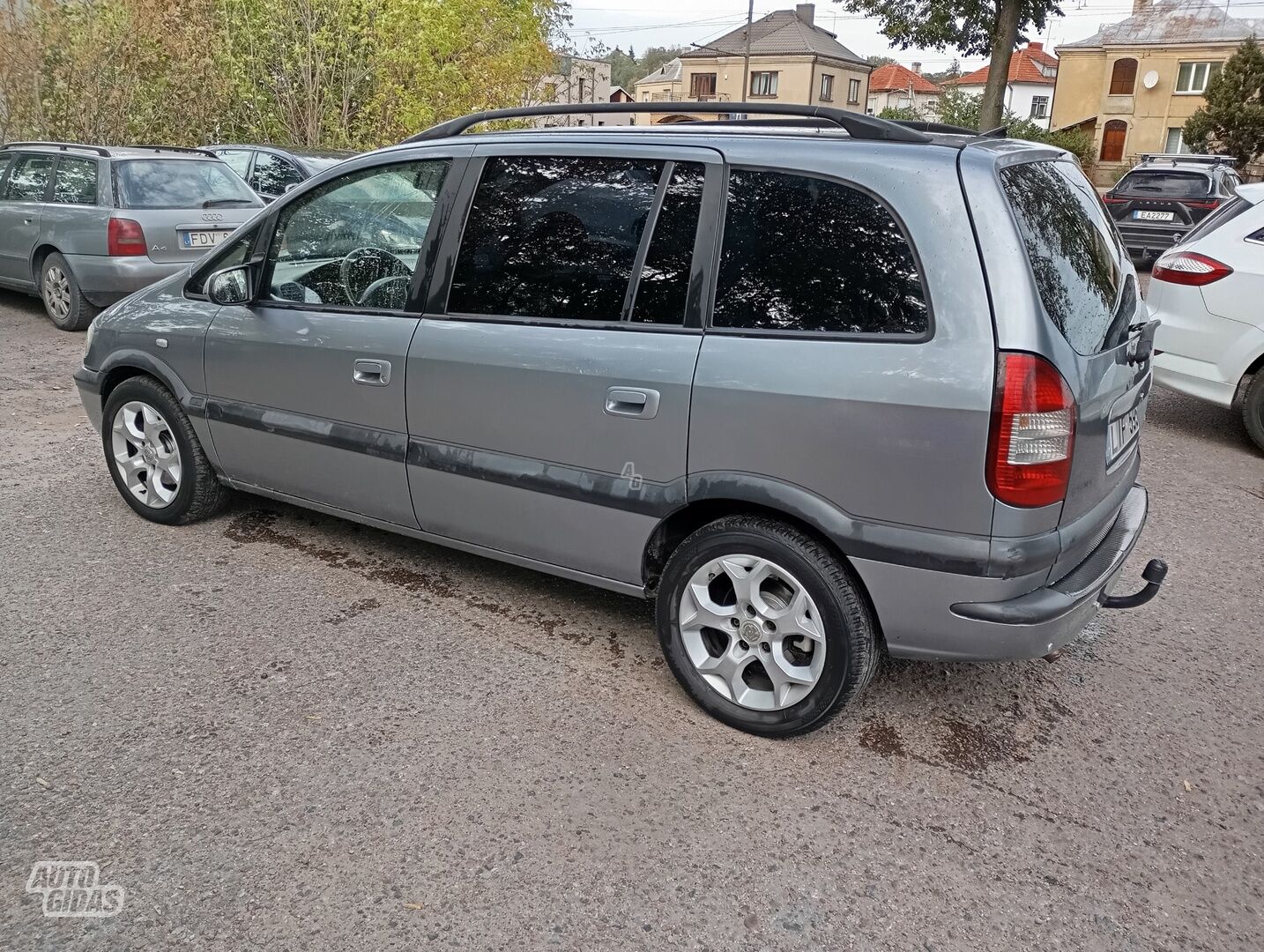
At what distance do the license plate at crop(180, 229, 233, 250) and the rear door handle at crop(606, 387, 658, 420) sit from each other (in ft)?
24.1

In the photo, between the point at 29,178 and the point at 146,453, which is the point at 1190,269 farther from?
the point at 29,178

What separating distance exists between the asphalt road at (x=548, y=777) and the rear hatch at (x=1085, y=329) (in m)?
0.75

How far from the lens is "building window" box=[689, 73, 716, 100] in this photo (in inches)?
2958

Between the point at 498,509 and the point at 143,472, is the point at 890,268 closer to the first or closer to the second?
the point at 498,509

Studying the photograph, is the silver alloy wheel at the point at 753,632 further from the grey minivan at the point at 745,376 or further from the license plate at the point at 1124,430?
the license plate at the point at 1124,430

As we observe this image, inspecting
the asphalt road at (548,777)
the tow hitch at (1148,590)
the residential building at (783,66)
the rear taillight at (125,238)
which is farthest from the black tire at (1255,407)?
the residential building at (783,66)

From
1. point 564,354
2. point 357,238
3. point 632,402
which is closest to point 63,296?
point 357,238

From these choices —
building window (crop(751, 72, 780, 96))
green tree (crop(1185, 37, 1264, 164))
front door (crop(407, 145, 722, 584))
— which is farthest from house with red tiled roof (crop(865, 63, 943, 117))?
front door (crop(407, 145, 722, 584))

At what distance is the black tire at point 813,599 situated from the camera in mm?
3049

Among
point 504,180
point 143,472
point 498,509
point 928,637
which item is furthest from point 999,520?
point 143,472

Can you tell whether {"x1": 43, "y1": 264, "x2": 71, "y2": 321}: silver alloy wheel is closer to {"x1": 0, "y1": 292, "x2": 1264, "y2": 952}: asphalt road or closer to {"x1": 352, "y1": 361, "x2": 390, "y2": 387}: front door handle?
{"x1": 0, "y1": 292, "x2": 1264, "y2": 952}: asphalt road

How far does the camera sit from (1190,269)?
6648 mm

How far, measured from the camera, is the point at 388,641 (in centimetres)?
387

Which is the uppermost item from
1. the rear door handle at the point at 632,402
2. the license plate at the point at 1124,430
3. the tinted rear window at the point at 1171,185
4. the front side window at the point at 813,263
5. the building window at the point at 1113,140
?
the front side window at the point at 813,263
